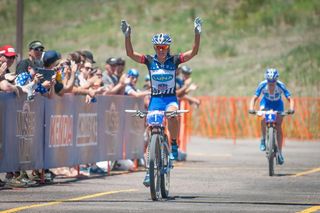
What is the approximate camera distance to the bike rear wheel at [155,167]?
1634 centimetres

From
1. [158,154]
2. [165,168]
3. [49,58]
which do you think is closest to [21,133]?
[49,58]

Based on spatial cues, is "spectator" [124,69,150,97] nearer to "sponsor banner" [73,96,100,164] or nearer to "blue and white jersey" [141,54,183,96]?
"sponsor banner" [73,96,100,164]

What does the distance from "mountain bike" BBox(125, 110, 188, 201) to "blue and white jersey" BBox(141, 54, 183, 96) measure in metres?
0.72

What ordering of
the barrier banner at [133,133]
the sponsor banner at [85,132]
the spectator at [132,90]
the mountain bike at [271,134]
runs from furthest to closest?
the spectator at [132,90], the barrier banner at [133,133], the mountain bike at [271,134], the sponsor banner at [85,132]

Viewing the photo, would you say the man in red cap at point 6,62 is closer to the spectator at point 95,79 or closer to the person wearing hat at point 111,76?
the spectator at point 95,79

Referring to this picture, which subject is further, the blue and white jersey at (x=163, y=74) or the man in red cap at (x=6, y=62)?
the man in red cap at (x=6, y=62)

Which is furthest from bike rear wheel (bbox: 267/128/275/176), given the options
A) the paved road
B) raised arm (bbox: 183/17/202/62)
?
raised arm (bbox: 183/17/202/62)

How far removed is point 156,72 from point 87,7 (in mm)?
63276

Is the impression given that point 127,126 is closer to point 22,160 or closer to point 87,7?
point 22,160

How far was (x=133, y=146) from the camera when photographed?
941 inches

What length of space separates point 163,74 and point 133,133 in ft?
20.7

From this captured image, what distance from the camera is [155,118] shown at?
16.8m

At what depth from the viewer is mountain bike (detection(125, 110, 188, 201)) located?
16.4 m

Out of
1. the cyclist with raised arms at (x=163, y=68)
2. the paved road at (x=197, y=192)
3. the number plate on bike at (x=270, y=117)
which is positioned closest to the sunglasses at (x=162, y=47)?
the cyclist with raised arms at (x=163, y=68)
